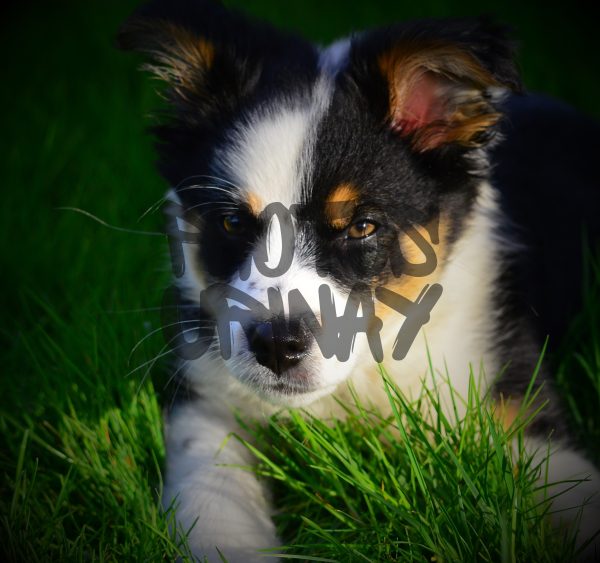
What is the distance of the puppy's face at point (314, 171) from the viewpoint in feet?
6.24

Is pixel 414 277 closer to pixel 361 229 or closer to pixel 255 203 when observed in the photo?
pixel 361 229

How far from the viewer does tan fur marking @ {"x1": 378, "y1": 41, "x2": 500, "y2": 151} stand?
1.94 meters

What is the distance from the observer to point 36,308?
3191 millimetres

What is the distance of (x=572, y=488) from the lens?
190cm

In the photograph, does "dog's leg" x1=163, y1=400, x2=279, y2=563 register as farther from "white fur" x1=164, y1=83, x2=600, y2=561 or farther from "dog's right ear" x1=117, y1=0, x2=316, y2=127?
"dog's right ear" x1=117, y1=0, x2=316, y2=127

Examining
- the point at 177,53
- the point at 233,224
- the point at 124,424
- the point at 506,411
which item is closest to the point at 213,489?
the point at 124,424

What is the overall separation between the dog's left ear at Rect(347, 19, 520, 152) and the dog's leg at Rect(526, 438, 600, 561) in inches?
34.5

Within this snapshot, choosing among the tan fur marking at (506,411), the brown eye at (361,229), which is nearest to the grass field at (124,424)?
the tan fur marking at (506,411)

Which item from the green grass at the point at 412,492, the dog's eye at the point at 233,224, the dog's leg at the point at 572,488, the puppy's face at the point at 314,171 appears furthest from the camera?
the dog's eye at the point at 233,224

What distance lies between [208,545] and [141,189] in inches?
88.3

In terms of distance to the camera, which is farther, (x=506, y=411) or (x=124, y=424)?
(x=124, y=424)

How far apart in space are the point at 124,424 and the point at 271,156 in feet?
2.95

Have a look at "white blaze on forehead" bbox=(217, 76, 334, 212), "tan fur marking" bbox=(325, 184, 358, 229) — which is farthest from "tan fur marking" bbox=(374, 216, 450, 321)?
"white blaze on forehead" bbox=(217, 76, 334, 212)

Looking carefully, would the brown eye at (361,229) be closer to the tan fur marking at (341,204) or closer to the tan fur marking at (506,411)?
the tan fur marking at (341,204)
